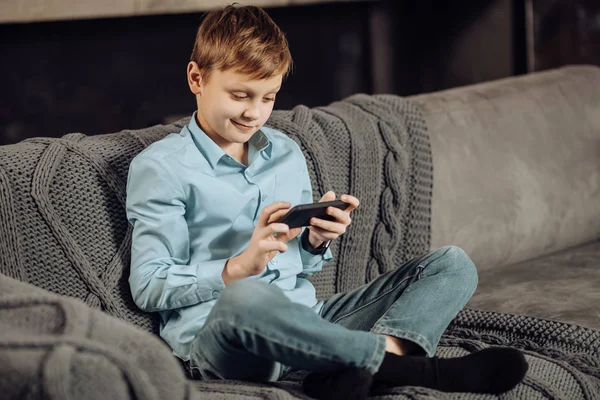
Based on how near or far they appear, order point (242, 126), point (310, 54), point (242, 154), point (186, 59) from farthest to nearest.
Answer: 1. point (310, 54)
2. point (186, 59)
3. point (242, 154)
4. point (242, 126)

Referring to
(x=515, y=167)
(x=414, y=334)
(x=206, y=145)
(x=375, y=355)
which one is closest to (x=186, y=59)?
(x=515, y=167)

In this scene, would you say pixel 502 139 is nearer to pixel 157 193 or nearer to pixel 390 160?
pixel 390 160

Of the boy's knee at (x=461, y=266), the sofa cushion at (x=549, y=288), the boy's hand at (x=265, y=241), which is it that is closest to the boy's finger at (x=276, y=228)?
the boy's hand at (x=265, y=241)

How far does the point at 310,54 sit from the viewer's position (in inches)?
112

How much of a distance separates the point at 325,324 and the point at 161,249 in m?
0.31

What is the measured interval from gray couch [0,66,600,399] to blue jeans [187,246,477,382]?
0.16 feet

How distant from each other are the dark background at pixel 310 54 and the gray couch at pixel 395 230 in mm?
557

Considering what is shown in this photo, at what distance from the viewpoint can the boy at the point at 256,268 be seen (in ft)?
3.75

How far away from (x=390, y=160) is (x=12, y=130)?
1.12 meters

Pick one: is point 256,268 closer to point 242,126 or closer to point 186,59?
point 242,126

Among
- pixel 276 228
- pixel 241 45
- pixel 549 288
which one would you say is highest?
pixel 241 45

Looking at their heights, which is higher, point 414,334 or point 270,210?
point 270,210

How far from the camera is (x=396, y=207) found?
170 centimetres

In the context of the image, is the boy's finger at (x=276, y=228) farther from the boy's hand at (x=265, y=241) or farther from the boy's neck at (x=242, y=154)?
the boy's neck at (x=242, y=154)
